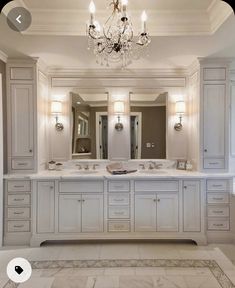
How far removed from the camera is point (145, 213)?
144 inches

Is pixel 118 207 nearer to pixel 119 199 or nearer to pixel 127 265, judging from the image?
pixel 119 199

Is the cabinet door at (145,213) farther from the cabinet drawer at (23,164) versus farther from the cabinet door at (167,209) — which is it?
the cabinet drawer at (23,164)

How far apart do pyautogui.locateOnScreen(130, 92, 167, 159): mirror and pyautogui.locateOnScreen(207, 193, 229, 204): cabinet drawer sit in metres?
0.98

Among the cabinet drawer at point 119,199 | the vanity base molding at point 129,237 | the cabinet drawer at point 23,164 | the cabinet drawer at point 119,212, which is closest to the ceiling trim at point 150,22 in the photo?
the cabinet drawer at point 23,164

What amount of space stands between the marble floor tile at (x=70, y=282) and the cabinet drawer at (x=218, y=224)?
1.83 m

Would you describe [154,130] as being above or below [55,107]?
below

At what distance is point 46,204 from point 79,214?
1.50 feet

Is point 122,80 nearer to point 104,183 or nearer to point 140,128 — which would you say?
point 140,128

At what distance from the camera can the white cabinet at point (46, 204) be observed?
362 centimetres

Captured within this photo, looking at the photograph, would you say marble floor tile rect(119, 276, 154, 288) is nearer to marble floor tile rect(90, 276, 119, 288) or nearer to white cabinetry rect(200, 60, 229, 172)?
marble floor tile rect(90, 276, 119, 288)

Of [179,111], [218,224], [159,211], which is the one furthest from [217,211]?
[179,111]

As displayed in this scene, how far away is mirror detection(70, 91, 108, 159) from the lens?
4.34m

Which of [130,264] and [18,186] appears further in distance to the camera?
[18,186]

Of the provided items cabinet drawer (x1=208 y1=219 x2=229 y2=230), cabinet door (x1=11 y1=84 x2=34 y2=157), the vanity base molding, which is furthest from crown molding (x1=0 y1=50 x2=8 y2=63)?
cabinet drawer (x1=208 y1=219 x2=229 y2=230)
